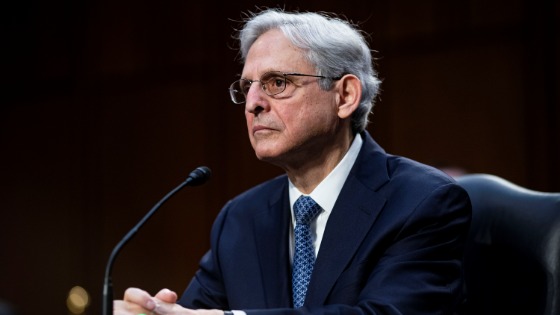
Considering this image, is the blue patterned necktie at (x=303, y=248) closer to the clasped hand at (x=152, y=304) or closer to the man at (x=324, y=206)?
the man at (x=324, y=206)

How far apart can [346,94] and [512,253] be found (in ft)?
2.19

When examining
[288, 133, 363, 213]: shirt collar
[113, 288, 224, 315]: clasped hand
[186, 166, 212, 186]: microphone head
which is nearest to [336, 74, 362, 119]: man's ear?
[288, 133, 363, 213]: shirt collar

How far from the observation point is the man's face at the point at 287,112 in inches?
87.1

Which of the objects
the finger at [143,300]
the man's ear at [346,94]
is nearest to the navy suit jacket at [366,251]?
the man's ear at [346,94]

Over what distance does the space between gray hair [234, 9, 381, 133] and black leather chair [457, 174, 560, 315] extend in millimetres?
461

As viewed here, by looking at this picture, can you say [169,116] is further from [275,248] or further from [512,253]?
[512,253]

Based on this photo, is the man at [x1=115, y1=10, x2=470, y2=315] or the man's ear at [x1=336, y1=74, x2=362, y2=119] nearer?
the man at [x1=115, y1=10, x2=470, y2=315]

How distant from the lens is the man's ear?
91.1 inches

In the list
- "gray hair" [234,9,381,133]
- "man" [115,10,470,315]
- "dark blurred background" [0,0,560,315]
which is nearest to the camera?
"man" [115,10,470,315]

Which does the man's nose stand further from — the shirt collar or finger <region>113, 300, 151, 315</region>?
finger <region>113, 300, 151, 315</region>

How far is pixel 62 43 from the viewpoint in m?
6.39

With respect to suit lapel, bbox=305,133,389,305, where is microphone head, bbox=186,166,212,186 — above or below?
above

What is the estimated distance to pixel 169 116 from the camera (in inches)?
230

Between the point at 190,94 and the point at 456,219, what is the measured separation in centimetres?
393
